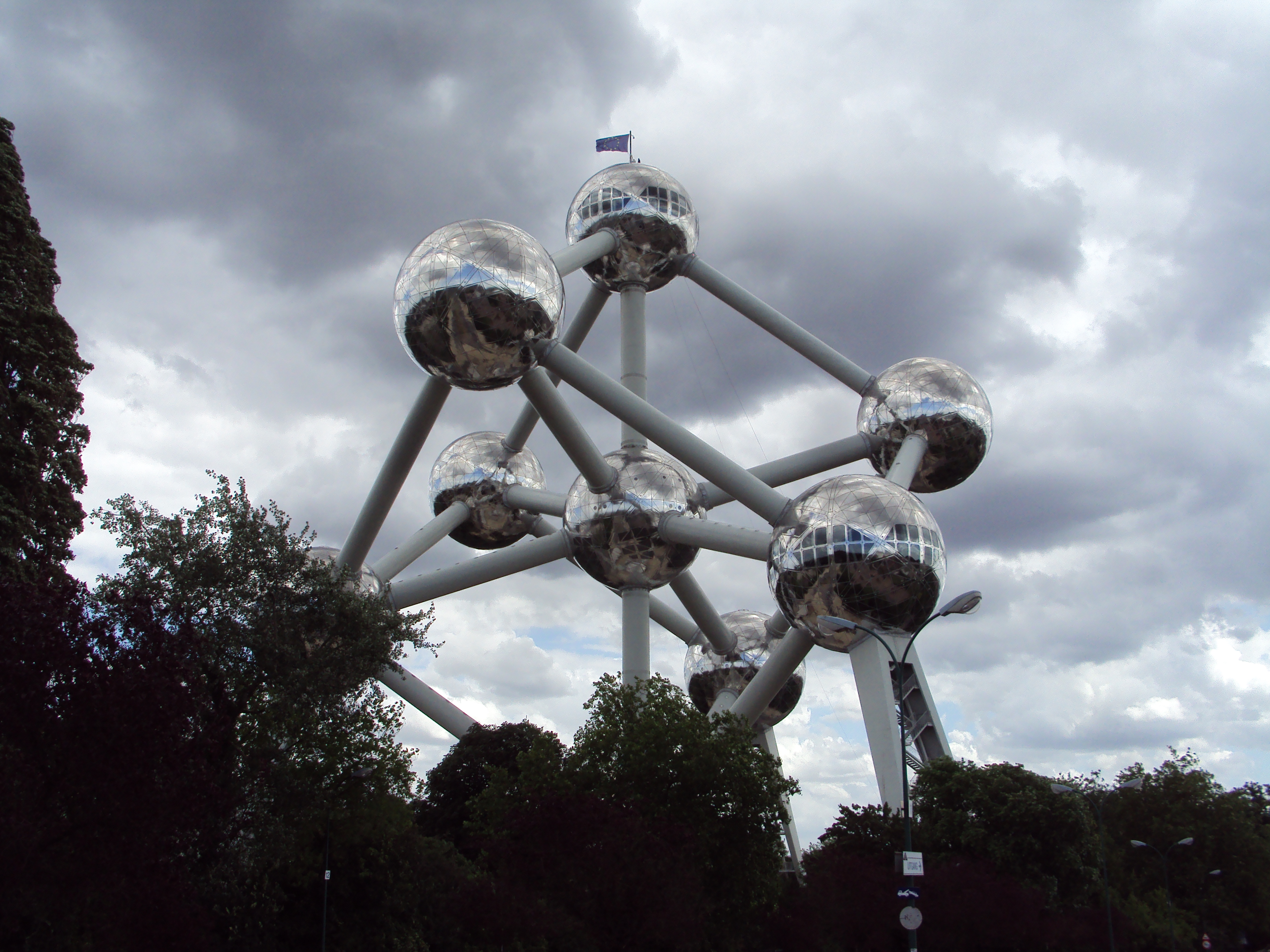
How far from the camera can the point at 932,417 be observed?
2345 cm

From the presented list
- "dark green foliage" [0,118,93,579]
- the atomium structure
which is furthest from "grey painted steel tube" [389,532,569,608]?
"dark green foliage" [0,118,93,579]

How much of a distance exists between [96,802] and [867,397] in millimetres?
17414

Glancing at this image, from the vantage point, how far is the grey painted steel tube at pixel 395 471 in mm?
18203

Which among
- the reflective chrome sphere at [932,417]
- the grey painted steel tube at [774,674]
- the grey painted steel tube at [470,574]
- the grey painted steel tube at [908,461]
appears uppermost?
the reflective chrome sphere at [932,417]

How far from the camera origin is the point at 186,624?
1319 centimetres

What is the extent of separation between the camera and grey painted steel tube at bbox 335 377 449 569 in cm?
1820

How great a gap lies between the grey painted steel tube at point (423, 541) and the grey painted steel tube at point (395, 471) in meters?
2.71

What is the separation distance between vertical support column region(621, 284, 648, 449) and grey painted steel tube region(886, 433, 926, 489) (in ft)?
17.6

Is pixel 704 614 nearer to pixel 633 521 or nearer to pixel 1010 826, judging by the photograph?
pixel 633 521

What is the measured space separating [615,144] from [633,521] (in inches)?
451

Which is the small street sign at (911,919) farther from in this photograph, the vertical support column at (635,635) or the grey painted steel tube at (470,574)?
the grey painted steel tube at (470,574)

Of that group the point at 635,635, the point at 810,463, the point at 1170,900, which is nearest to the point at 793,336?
the point at 810,463

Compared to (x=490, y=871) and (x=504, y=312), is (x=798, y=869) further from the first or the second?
→ (x=504, y=312)

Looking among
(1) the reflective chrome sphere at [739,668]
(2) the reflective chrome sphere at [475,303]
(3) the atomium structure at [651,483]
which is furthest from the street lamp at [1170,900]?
(2) the reflective chrome sphere at [475,303]
